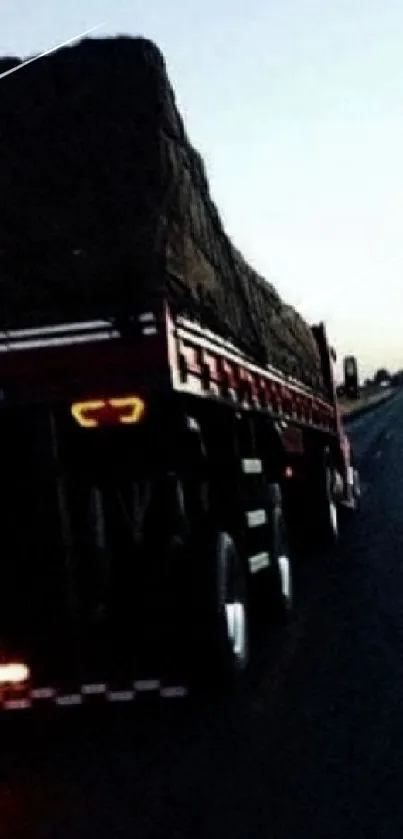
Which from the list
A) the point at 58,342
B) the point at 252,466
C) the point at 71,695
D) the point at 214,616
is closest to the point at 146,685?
the point at 71,695

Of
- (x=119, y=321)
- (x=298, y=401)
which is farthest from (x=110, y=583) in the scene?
(x=298, y=401)

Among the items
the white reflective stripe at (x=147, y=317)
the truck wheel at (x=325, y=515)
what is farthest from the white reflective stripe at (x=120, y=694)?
the truck wheel at (x=325, y=515)

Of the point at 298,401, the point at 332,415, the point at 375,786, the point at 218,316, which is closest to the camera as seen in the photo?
the point at 375,786

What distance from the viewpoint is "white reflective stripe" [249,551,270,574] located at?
13031mm

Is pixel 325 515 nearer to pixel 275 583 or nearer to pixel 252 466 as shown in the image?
pixel 275 583

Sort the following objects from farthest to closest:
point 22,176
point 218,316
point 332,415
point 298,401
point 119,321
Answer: point 332,415, point 298,401, point 218,316, point 22,176, point 119,321

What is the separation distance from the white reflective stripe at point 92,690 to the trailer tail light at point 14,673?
0.32 metres

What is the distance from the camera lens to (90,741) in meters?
10.4

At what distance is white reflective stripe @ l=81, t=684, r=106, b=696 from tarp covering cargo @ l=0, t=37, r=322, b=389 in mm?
2048

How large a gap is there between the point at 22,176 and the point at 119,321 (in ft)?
5.13

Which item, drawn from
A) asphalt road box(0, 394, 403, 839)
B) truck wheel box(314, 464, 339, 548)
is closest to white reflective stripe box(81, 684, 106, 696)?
asphalt road box(0, 394, 403, 839)

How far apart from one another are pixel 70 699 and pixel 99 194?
2.93 m

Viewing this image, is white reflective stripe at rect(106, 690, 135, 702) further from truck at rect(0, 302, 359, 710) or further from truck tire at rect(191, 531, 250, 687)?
truck tire at rect(191, 531, 250, 687)

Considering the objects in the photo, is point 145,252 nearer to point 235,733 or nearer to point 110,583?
point 110,583
